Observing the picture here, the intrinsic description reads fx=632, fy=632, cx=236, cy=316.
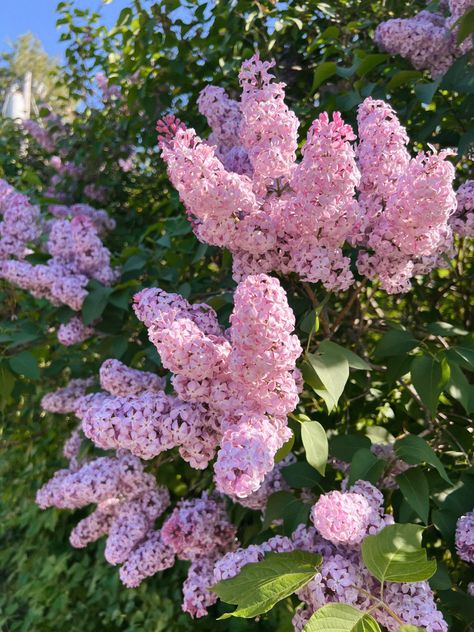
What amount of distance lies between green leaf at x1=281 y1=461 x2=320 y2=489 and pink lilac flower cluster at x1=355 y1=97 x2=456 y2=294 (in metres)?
0.58

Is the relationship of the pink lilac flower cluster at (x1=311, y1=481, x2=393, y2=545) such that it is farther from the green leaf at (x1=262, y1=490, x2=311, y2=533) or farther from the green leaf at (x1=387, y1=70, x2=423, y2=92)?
the green leaf at (x1=387, y1=70, x2=423, y2=92)

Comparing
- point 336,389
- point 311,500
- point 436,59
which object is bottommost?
point 311,500

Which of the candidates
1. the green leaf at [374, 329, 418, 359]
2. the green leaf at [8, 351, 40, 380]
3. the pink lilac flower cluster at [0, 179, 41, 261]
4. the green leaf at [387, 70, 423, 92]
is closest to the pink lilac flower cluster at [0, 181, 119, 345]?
the pink lilac flower cluster at [0, 179, 41, 261]

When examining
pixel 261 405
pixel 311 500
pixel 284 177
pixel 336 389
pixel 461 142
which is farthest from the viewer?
pixel 461 142

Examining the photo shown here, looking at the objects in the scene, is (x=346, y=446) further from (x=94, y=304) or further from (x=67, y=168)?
(x=67, y=168)

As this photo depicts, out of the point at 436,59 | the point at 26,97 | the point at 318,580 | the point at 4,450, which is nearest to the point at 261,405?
the point at 318,580

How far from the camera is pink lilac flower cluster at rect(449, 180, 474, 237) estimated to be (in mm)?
1637

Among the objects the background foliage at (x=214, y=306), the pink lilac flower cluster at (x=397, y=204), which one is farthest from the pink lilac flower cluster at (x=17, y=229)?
the pink lilac flower cluster at (x=397, y=204)

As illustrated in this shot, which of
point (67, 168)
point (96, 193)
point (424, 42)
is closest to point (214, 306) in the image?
point (424, 42)

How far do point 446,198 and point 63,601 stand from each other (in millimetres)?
3049

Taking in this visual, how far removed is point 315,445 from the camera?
1.46 m

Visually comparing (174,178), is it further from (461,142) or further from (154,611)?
(154,611)

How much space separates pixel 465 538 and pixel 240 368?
2.48 feet

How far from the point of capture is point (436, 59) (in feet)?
7.55
